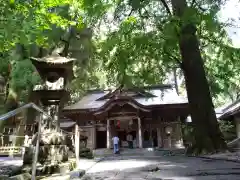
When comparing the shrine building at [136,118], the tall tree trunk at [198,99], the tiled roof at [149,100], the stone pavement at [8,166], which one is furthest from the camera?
the tiled roof at [149,100]

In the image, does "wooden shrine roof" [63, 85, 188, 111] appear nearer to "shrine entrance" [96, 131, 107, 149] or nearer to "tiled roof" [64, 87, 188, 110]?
"tiled roof" [64, 87, 188, 110]

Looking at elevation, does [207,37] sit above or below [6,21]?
above

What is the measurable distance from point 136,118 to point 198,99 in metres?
11.2

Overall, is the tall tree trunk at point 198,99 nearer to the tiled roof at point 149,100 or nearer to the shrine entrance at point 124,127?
the tiled roof at point 149,100

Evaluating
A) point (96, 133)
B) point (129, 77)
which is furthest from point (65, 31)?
point (129, 77)

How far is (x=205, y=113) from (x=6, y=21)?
9.11 metres

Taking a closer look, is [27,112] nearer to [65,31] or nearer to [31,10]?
[65,31]

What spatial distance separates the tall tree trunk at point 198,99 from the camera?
1079cm

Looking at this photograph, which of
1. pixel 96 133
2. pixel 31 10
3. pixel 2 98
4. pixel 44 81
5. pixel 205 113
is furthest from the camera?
pixel 2 98

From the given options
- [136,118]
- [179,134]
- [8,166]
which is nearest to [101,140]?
[136,118]

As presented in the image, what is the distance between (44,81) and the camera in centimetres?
945

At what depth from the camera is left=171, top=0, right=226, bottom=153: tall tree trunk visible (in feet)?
35.4

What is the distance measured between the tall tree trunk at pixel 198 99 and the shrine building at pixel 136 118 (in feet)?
28.8

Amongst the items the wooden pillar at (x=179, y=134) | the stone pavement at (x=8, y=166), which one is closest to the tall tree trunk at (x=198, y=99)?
the stone pavement at (x=8, y=166)
